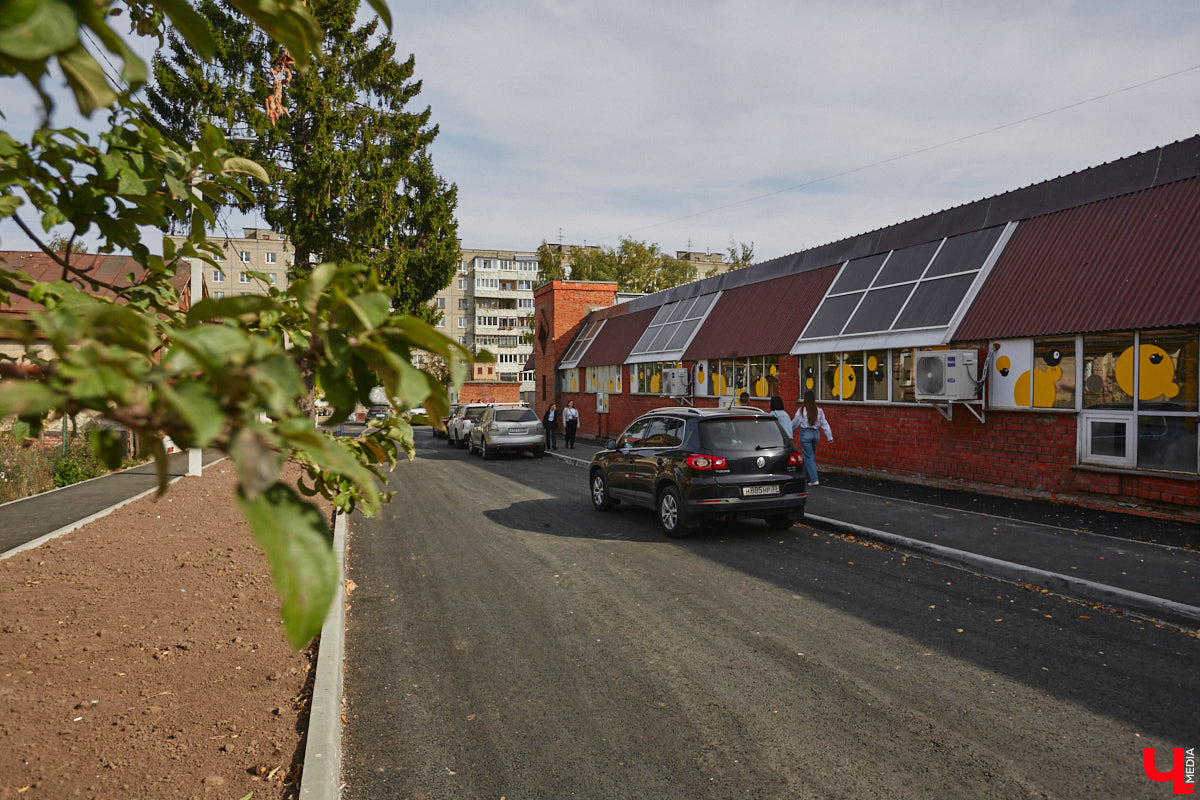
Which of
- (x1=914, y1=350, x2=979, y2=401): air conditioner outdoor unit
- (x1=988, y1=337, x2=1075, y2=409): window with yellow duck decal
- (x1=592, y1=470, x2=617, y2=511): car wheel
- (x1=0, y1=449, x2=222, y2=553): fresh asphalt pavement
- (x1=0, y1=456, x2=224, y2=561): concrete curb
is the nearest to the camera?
(x1=0, y1=456, x2=224, y2=561): concrete curb

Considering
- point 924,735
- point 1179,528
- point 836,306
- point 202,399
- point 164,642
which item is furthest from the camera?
point 836,306

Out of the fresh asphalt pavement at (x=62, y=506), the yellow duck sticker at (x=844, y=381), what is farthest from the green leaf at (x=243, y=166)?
the yellow duck sticker at (x=844, y=381)

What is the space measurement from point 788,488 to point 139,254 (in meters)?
8.58

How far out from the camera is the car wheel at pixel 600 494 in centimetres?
1212

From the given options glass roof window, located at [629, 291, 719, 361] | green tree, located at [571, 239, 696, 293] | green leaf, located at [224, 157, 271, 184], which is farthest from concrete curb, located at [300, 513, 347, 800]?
green tree, located at [571, 239, 696, 293]

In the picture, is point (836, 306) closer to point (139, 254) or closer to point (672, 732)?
point (672, 732)

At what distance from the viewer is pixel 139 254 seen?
251 centimetres

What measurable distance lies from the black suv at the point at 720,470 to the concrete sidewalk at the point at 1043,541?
1170mm

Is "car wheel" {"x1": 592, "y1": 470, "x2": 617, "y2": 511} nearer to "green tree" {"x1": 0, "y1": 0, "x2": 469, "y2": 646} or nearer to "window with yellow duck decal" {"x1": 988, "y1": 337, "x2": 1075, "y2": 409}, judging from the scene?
"window with yellow duck decal" {"x1": 988, "y1": 337, "x2": 1075, "y2": 409}

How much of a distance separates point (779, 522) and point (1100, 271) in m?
6.46

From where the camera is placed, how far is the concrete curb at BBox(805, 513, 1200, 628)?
6.12 metres

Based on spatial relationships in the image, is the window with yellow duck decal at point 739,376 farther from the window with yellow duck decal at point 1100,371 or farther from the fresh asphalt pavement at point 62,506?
the fresh asphalt pavement at point 62,506

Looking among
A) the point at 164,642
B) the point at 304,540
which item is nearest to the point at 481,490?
the point at 164,642

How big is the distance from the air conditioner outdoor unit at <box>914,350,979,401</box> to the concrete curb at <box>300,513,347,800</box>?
35.4 ft
